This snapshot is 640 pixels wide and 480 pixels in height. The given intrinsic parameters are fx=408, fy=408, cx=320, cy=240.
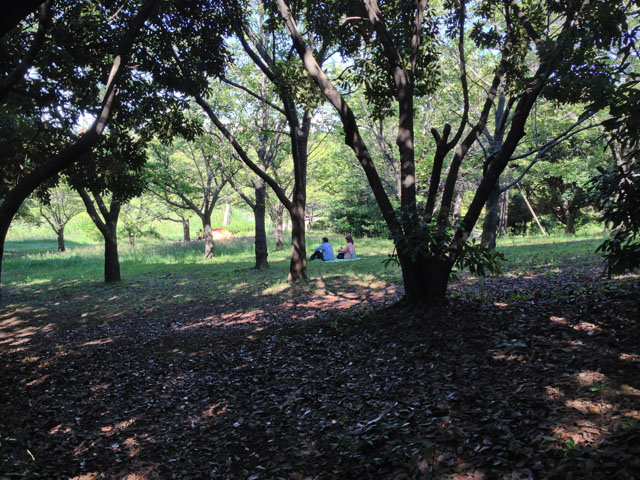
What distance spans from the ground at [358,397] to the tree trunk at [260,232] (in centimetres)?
838

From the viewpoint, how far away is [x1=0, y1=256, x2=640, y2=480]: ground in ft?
8.86

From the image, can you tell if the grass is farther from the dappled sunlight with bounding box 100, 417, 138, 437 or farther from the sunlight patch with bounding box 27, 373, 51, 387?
the dappled sunlight with bounding box 100, 417, 138, 437

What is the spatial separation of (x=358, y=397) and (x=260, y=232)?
39.5 ft

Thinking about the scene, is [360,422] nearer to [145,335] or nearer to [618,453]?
[618,453]

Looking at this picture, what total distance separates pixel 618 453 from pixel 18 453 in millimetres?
4304

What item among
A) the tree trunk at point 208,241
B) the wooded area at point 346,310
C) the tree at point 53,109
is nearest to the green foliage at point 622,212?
the wooded area at point 346,310

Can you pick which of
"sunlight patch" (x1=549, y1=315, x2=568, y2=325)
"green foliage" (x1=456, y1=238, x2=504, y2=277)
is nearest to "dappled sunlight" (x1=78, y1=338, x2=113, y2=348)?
"green foliage" (x1=456, y1=238, x2=504, y2=277)

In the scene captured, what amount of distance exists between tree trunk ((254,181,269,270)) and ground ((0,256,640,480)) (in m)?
8.38

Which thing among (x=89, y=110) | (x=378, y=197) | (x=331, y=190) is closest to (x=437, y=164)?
(x=378, y=197)

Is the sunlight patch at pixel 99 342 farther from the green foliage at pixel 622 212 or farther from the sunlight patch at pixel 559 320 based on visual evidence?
the green foliage at pixel 622 212

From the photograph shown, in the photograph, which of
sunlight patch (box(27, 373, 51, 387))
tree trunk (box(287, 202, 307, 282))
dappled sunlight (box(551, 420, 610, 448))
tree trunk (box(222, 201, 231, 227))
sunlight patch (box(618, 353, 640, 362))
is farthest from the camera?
tree trunk (box(222, 201, 231, 227))

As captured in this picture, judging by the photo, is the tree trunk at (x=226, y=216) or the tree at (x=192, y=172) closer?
the tree at (x=192, y=172)

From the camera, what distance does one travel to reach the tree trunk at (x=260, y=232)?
15.2 metres

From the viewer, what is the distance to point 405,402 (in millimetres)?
3594
